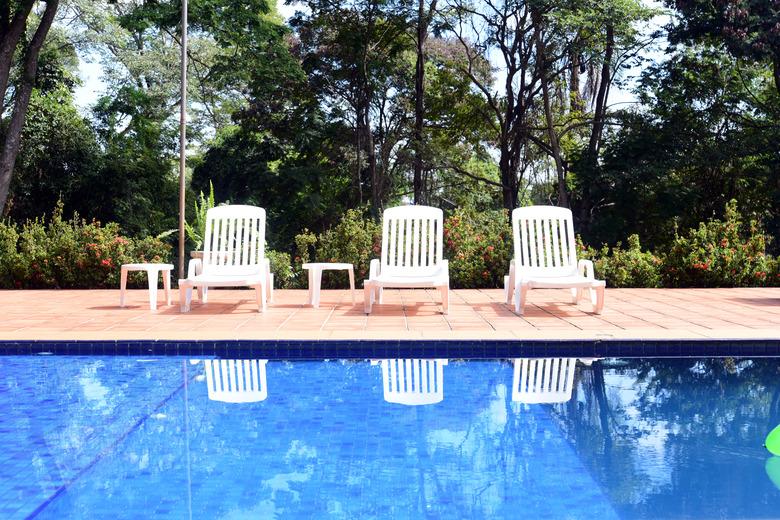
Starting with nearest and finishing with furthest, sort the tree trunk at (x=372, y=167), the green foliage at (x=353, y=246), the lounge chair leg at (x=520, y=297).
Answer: the lounge chair leg at (x=520, y=297) < the green foliage at (x=353, y=246) < the tree trunk at (x=372, y=167)

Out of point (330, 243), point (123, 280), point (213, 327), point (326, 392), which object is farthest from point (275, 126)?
point (326, 392)

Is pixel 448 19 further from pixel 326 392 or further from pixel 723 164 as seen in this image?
pixel 326 392

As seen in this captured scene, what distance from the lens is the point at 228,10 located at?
15.8m

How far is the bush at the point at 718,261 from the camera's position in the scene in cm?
1060

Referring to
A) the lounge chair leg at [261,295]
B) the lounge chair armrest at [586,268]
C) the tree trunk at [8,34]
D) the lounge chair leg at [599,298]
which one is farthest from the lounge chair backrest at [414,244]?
the tree trunk at [8,34]

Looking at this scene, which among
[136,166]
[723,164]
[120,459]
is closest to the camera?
[120,459]

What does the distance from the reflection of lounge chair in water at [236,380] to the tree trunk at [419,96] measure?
13.7 m

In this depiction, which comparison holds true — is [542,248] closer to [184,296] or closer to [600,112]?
[184,296]

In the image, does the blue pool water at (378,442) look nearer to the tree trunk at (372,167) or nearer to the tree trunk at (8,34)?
the tree trunk at (8,34)

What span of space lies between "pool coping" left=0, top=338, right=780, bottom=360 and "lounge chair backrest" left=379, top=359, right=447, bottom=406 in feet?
0.34

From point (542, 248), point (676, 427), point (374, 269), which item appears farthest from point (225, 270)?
point (676, 427)

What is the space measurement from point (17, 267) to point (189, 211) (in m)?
9.63

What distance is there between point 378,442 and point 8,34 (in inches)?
528

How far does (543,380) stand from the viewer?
5.41 meters
